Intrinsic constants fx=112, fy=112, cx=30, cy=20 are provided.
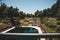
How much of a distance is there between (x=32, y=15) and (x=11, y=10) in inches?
14.5

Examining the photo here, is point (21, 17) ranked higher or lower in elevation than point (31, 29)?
higher

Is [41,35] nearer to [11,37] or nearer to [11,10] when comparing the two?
[11,37]

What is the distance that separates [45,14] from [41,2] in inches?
7.4

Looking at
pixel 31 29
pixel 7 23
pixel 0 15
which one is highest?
pixel 0 15

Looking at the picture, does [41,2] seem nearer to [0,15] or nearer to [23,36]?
[0,15]

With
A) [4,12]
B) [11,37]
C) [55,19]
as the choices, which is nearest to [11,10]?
[4,12]

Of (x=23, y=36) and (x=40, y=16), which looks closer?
(x=23, y=36)

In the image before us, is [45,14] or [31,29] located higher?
[45,14]

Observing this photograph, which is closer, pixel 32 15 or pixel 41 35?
pixel 41 35

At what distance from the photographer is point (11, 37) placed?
37 cm

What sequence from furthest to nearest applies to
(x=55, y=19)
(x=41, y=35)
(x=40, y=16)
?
(x=40, y=16) < (x=55, y=19) < (x=41, y=35)

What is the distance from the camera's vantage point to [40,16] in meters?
1.64

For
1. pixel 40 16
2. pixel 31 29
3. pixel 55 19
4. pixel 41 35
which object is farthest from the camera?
pixel 31 29

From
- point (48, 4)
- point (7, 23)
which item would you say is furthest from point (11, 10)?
point (48, 4)
